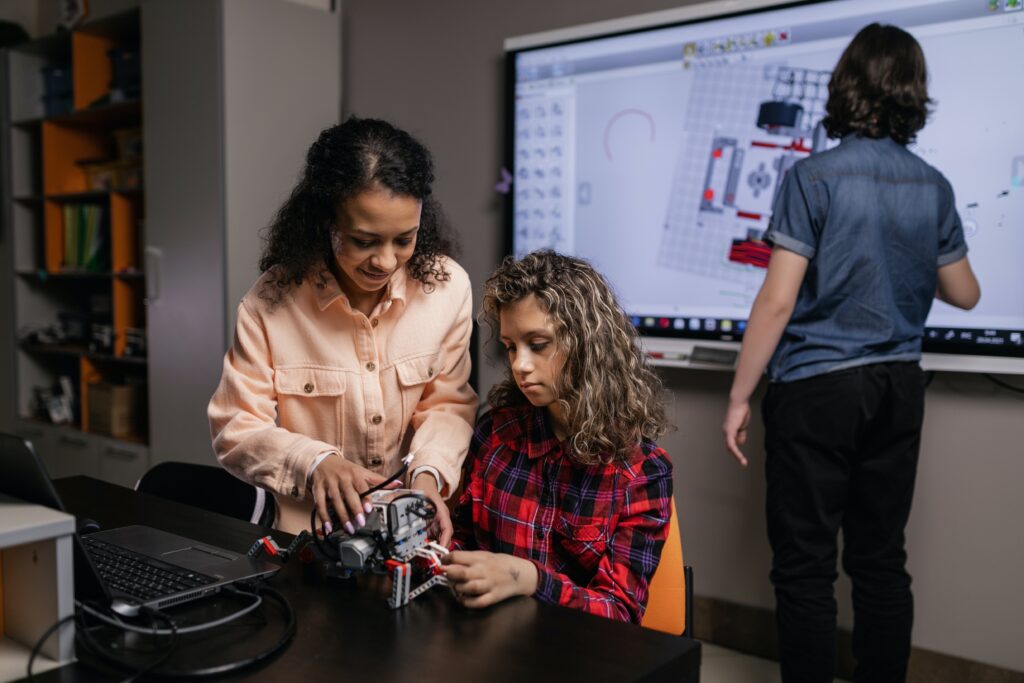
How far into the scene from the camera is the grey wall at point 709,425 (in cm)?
220

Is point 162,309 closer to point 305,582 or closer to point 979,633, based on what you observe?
point 305,582

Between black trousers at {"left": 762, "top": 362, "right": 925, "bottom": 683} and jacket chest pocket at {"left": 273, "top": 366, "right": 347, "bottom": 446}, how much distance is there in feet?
3.33

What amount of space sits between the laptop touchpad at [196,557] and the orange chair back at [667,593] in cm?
57

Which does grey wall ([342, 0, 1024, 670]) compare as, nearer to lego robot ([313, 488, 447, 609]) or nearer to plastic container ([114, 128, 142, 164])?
plastic container ([114, 128, 142, 164])

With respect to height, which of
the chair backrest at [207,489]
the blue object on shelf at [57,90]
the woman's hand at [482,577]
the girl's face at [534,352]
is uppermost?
the blue object on shelf at [57,90]

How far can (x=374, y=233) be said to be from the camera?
133 centimetres

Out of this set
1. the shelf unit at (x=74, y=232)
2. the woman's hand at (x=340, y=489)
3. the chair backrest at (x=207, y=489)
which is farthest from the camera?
the shelf unit at (x=74, y=232)

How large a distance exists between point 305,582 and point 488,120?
7.31 feet

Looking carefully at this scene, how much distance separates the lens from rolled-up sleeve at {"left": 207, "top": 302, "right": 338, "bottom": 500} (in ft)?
4.36

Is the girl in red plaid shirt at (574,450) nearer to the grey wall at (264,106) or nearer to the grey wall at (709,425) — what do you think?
the grey wall at (709,425)

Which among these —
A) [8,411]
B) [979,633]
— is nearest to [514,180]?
[979,633]

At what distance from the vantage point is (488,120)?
10.0 ft

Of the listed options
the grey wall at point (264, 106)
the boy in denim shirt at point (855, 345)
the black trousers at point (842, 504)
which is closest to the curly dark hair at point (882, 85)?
the boy in denim shirt at point (855, 345)

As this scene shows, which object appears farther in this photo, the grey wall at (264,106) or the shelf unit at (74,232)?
the shelf unit at (74,232)
